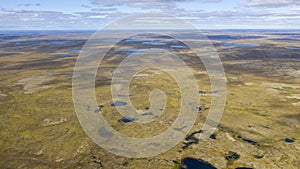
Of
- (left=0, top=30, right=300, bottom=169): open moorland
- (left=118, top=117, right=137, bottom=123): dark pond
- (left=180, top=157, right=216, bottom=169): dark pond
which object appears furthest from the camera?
(left=118, top=117, right=137, bottom=123): dark pond

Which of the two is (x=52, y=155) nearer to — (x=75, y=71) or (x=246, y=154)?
(x=246, y=154)

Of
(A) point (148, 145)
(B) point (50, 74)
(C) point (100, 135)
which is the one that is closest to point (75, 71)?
(B) point (50, 74)

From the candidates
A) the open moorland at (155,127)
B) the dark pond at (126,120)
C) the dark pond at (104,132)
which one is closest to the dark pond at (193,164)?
the open moorland at (155,127)

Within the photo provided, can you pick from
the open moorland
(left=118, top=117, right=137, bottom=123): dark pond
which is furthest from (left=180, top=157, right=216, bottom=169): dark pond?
(left=118, top=117, right=137, bottom=123): dark pond

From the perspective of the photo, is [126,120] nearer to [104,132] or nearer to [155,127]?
[104,132]

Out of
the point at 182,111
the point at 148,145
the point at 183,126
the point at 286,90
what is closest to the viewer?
the point at 148,145

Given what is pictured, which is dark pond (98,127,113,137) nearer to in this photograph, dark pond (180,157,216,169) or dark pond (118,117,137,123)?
dark pond (118,117,137,123)

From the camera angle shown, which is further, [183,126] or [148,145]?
[183,126]

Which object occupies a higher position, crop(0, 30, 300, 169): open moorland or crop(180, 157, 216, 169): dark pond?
crop(0, 30, 300, 169): open moorland
